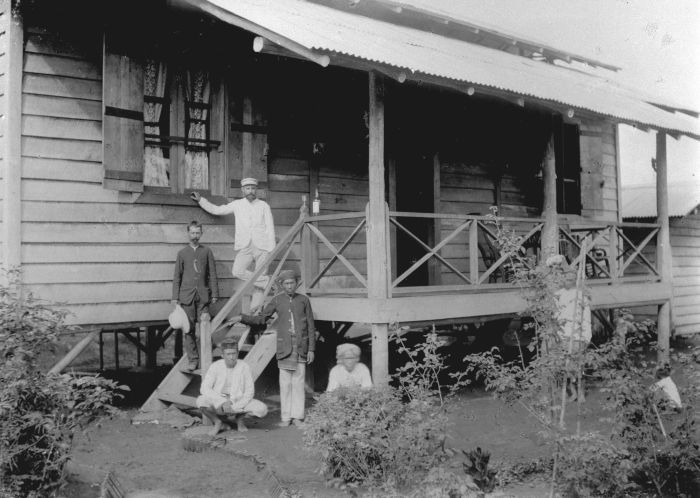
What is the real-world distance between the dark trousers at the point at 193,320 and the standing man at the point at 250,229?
2.11 ft

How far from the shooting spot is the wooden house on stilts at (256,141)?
782cm

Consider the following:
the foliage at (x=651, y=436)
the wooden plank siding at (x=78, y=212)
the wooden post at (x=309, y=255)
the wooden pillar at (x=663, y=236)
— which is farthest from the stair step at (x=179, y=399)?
the wooden pillar at (x=663, y=236)

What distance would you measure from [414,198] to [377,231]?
4.36 metres

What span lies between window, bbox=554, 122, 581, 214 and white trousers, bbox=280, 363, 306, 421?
7.57m

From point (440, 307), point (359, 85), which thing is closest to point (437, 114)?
point (359, 85)

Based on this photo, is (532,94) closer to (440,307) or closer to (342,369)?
(440,307)

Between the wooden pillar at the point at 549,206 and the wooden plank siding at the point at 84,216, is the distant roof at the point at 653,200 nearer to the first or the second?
the wooden pillar at the point at 549,206

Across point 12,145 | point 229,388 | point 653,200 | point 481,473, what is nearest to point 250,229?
point 229,388

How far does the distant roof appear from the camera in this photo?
18.2 metres

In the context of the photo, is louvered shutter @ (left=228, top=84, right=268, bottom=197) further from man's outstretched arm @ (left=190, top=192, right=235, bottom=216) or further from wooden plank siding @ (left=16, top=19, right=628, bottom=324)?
man's outstretched arm @ (left=190, top=192, right=235, bottom=216)

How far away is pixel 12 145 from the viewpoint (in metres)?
7.96

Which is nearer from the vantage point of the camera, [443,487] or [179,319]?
[443,487]

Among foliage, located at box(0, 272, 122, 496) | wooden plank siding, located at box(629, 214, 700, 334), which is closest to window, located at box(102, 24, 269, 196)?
foliage, located at box(0, 272, 122, 496)

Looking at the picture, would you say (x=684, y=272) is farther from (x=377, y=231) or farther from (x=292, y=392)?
(x=292, y=392)
